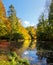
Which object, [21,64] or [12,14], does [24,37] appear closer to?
[12,14]

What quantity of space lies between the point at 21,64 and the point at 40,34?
49762 mm

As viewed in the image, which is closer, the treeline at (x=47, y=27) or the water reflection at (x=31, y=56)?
the water reflection at (x=31, y=56)

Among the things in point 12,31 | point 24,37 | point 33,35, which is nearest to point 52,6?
point 12,31

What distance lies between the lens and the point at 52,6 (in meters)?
59.1

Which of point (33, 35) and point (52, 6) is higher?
point (52, 6)

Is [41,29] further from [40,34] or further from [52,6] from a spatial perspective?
[52,6]

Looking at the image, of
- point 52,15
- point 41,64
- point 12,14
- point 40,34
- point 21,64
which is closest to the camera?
point 21,64

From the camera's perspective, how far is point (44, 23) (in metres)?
65.6

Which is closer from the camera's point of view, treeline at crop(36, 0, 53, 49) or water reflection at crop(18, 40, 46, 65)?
water reflection at crop(18, 40, 46, 65)

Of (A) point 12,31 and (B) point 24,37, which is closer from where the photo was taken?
(A) point 12,31

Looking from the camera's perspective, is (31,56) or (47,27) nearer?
(31,56)

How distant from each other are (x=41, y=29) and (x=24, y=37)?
871 centimetres

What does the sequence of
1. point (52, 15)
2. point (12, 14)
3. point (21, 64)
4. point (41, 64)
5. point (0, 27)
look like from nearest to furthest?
point (21, 64) → point (41, 64) → point (0, 27) → point (52, 15) → point (12, 14)

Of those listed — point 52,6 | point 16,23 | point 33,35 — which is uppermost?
point 52,6
